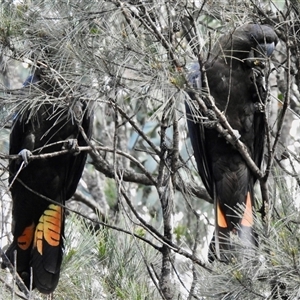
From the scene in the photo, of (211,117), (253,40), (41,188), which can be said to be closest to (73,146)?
(211,117)

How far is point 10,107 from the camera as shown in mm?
2555

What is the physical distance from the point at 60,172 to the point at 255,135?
3.12 ft

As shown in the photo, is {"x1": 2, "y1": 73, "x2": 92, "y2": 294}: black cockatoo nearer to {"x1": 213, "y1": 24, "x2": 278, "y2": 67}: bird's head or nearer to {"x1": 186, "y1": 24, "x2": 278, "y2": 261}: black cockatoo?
{"x1": 186, "y1": 24, "x2": 278, "y2": 261}: black cockatoo

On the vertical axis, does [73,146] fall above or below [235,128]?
below

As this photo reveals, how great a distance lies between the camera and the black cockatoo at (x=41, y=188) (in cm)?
325

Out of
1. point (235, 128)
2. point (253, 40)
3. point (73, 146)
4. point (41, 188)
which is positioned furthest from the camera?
point (41, 188)

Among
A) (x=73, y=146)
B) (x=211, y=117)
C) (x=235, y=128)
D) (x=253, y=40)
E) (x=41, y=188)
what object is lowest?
(x=41, y=188)

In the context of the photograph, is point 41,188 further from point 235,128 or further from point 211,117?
point 211,117

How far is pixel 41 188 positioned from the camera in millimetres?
3539

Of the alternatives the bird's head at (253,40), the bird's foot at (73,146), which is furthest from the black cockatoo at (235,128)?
the bird's foot at (73,146)

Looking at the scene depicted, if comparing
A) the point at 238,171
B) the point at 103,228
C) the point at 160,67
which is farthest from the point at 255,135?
the point at 160,67

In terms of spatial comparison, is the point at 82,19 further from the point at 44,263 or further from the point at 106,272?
the point at 44,263

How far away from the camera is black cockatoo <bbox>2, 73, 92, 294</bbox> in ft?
10.7

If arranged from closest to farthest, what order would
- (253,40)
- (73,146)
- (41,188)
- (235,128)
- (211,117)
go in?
(211,117) → (73,146) → (253,40) → (235,128) → (41,188)
